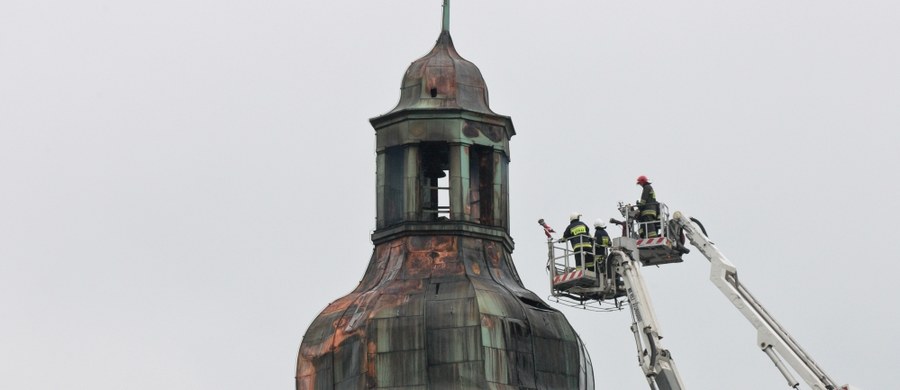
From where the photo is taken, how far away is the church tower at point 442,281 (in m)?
187

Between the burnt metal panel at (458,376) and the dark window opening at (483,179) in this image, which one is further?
Answer: the dark window opening at (483,179)

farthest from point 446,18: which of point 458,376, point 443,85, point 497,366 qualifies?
point 458,376

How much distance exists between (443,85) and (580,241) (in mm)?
6507

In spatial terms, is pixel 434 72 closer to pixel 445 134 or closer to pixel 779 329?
pixel 445 134

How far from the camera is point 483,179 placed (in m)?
192

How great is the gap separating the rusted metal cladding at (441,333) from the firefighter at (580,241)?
194 cm

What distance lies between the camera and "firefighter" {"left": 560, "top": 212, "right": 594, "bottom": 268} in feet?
618

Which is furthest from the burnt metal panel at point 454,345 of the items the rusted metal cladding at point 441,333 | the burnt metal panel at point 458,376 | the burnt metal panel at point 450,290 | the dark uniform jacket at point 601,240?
the dark uniform jacket at point 601,240

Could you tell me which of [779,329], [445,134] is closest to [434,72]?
[445,134]

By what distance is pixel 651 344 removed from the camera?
18600 cm

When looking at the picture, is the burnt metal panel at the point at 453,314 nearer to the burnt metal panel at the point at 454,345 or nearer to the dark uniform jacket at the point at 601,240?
the burnt metal panel at the point at 454,345

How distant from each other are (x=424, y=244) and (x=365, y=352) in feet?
13.9

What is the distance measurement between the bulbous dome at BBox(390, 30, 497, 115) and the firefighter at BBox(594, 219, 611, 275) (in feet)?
16.7

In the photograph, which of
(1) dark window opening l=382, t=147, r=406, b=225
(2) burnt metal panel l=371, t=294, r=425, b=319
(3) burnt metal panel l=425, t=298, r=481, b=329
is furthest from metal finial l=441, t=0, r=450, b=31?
(3) burnt metal panel l=425, t=298, r=481, b=329
